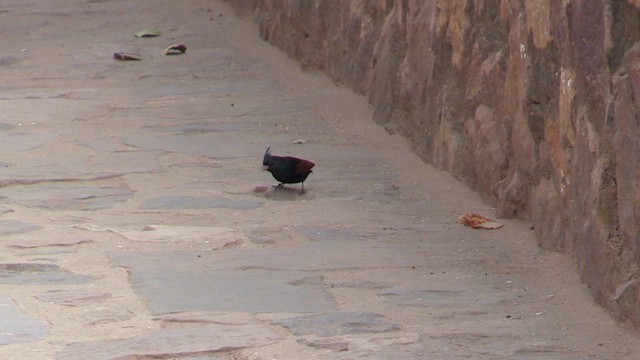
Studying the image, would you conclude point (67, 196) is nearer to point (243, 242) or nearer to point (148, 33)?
point (243, 242)

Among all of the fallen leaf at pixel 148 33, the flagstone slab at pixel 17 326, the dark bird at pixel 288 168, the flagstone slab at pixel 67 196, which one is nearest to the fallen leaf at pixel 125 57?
the fallen leaf at pixel 148 33

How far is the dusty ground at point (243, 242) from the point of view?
338cm

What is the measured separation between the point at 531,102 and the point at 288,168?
3.61ft

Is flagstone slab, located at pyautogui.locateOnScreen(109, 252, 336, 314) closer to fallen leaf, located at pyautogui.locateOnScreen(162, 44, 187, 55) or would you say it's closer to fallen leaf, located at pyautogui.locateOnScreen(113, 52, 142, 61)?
fallen leaf, located at pyautogui.locateOnScreen(113, 52, 142, 61)

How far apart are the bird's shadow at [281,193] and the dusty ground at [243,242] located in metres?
0.02

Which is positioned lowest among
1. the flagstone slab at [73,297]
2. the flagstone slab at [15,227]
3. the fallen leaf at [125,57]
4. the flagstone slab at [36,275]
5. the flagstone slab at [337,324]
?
the fallen leaf at [125,57]

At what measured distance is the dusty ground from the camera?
3.38 meters

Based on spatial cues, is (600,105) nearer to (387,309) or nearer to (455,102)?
(387,309)

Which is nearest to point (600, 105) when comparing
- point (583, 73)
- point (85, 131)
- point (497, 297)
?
point (583, 73)

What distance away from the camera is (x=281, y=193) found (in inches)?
199

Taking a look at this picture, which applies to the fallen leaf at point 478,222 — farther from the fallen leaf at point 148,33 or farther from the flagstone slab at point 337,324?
the fallen leaf at point 148,33

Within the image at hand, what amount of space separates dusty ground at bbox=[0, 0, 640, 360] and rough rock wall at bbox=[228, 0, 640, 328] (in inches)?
4.7

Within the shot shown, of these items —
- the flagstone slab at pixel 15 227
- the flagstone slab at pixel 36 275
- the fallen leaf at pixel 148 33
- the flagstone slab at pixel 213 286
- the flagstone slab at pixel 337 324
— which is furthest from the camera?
the fallen leaf at pixel 148 33

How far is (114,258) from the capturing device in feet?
13.5
